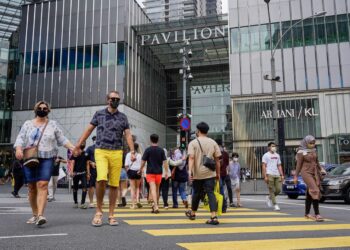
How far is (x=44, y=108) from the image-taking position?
251 inches

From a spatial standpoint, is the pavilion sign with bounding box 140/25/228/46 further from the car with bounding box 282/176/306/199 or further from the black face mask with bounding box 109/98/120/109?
the black face mask with bounding box 109/98/120/109

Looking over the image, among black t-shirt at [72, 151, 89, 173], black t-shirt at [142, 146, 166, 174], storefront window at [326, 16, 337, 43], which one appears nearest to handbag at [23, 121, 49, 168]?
black t-shirt at [142, 146, 166, 174]

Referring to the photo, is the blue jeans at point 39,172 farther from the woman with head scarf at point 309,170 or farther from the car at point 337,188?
the car at point 337,188

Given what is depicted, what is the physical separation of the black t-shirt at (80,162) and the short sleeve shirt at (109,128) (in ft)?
13.3

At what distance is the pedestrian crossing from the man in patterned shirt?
599mm

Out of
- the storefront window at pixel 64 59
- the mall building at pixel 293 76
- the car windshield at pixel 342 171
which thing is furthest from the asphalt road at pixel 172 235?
the storefront window at pixel 64 59

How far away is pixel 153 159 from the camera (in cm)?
938

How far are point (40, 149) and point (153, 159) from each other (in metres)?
3.66

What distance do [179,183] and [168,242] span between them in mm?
5924

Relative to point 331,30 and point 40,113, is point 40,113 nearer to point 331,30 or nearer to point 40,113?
point 40,113

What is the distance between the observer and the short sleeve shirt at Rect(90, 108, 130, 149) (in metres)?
6.21

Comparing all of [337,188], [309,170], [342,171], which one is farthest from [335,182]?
[309,170]

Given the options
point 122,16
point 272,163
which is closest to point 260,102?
point 122,16

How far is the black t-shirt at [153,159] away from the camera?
368 inches
